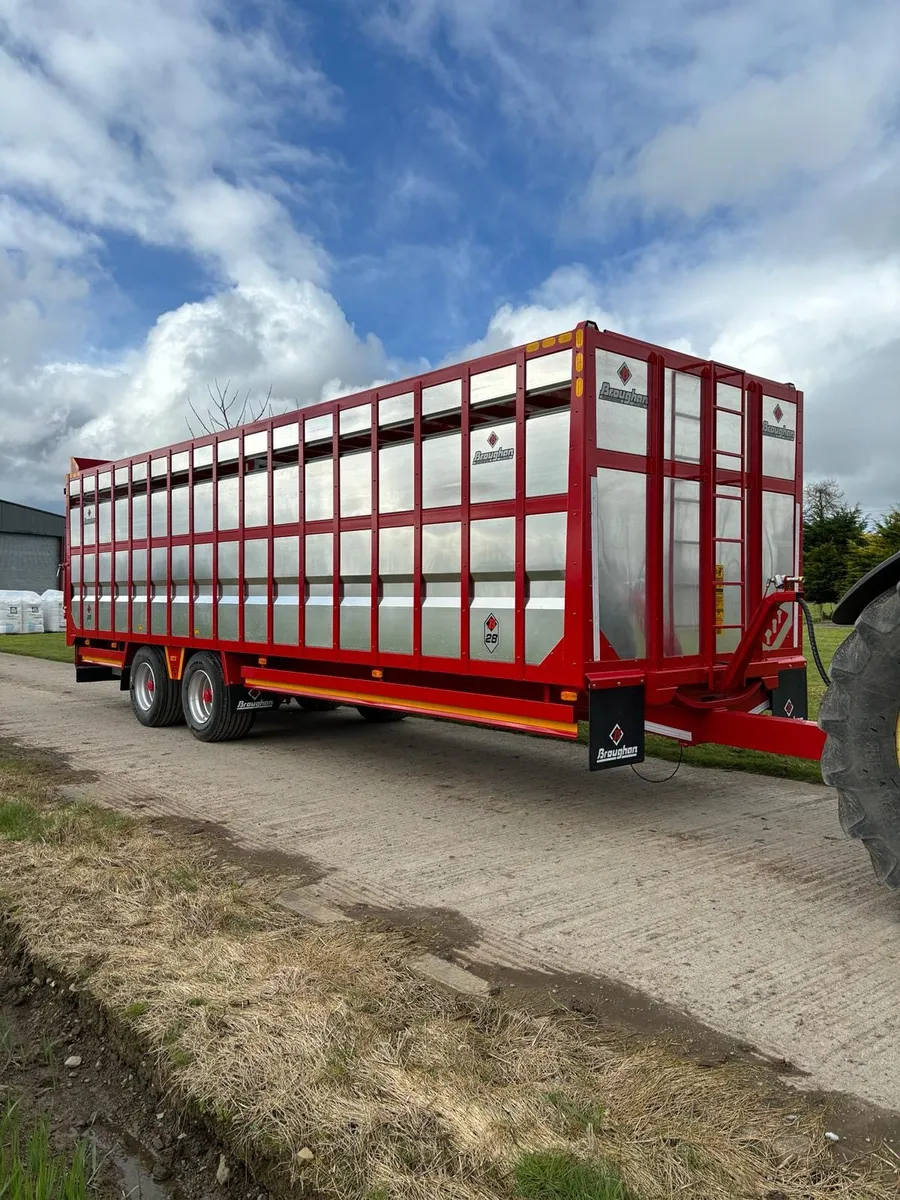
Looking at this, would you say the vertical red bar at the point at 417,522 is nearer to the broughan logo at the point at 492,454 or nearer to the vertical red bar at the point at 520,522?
the broughan logo at the point at 492,454

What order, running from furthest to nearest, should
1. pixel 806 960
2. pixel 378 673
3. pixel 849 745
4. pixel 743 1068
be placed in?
pixel 378 673 < pixel 849 745 < pixel 806 960 < pixel 743 1068

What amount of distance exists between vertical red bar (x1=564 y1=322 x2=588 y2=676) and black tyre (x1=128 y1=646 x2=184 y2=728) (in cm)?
599

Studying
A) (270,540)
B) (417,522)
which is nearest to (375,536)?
(417,522)

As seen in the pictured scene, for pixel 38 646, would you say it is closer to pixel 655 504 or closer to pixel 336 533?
pixel 336 533

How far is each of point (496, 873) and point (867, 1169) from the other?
107 inches

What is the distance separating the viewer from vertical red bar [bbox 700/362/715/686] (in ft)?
19.6

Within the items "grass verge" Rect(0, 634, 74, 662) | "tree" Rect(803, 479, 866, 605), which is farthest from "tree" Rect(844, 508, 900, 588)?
"grass verge" Rect(0, 634, 74, 662)

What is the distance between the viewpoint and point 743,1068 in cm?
298

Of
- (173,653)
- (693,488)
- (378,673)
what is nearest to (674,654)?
(693,488)

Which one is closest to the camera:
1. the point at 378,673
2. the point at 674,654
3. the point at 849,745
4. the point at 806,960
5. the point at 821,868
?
the point at 806,960

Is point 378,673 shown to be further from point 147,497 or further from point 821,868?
point 147,497

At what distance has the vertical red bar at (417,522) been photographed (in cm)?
645

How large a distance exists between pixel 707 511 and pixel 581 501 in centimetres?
120

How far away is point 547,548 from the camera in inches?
216
